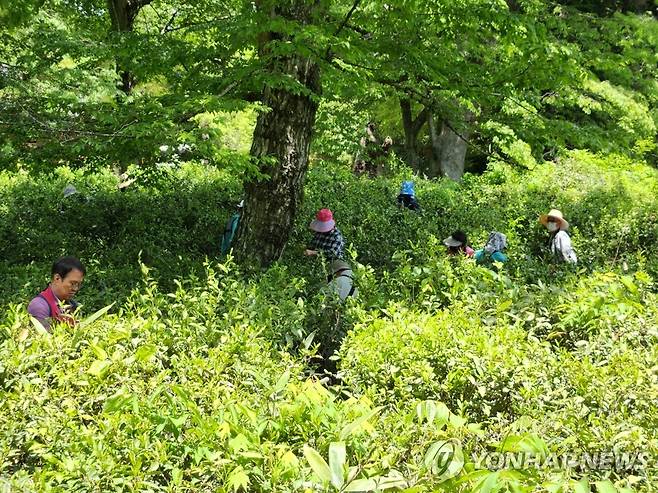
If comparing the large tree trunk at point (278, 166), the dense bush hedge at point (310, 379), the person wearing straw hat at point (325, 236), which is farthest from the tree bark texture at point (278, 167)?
the dense bush hedge at point (310, 379)

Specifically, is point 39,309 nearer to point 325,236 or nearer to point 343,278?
point 343,278

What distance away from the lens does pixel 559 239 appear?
7184 millimetres

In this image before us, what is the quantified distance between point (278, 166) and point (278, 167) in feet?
0.04

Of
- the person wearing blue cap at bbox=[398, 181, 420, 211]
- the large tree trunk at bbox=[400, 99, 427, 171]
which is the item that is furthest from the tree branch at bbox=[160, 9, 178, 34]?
the person wearing blue cap at bbox=[398, 181, 420, 211]

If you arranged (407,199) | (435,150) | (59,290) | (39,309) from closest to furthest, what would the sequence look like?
(39,309) → (59,290) → (407,199) → (435,150)

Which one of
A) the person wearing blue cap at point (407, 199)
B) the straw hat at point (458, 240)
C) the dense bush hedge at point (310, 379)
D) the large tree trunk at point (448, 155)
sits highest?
the dense bush hedge at point (310, 379)

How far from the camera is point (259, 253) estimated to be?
664 cm

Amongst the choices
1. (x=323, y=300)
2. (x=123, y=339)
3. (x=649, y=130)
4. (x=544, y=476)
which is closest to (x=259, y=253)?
(x=323, y=300)

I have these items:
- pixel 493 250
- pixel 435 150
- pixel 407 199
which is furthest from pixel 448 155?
pixel 493 250

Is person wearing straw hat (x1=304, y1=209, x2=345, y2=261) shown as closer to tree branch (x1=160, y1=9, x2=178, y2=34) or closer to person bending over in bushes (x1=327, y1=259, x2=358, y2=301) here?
person bending over in bushes (x1=327, y1=259, x2=358, y2=301)

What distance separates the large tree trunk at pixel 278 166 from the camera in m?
6.27

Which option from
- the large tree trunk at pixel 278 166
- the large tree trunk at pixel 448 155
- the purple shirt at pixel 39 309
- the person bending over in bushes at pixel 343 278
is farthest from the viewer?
the large tree trunk at pixel 448 155

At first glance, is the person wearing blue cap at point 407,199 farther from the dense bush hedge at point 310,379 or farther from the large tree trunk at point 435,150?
the large tree trunk at point 435,150

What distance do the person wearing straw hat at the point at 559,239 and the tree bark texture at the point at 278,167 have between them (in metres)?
3.17
